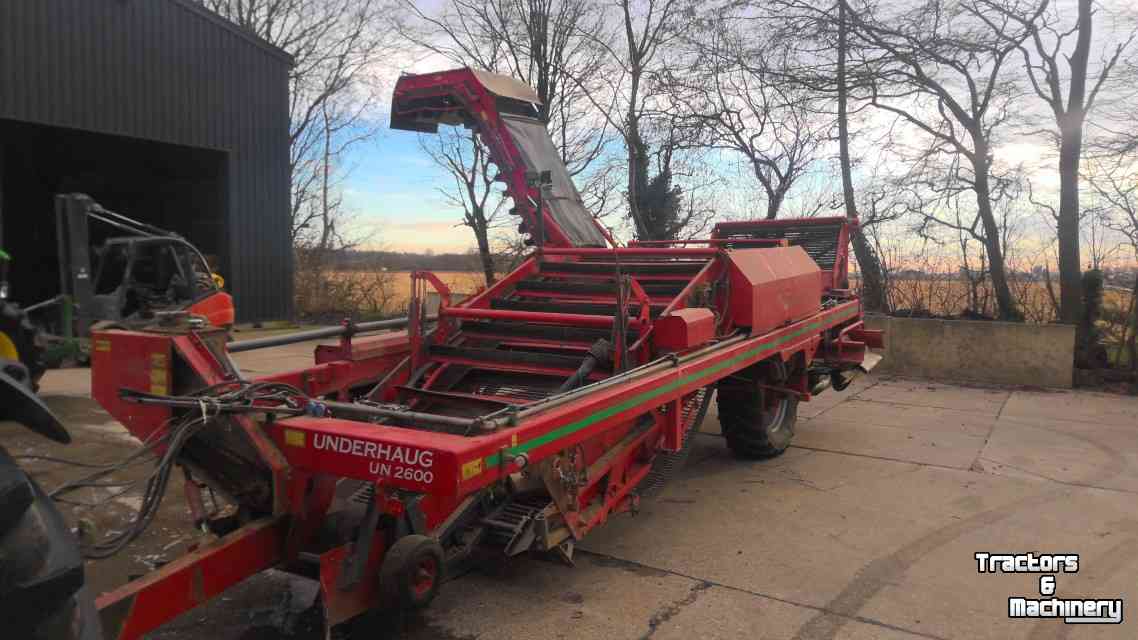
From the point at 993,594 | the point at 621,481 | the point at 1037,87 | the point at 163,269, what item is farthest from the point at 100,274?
the point at 1037,87

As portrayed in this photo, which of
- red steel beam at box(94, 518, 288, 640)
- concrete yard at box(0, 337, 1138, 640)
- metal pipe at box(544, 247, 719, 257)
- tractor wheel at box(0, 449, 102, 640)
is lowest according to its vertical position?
concrete yard at box(0, 337, 1138, 640)

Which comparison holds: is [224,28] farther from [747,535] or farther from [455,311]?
[747,535]

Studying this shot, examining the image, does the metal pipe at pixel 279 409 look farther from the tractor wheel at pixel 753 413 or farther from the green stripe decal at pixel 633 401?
the tractor wheel at pixel 753 413

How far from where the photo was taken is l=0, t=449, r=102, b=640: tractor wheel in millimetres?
1664

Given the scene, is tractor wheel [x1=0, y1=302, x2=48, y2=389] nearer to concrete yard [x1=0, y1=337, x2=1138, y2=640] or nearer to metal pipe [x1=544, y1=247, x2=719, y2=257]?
concrete yard [x1=0, y1=337, x2=1138, y2=640]

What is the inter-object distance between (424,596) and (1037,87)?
11316 mm

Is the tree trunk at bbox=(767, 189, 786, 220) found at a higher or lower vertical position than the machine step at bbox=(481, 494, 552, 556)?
higher

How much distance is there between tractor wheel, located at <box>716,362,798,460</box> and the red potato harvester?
17 mm

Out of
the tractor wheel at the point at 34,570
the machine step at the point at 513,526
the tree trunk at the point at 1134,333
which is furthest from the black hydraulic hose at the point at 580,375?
the tree trunk at the point at 1134,333

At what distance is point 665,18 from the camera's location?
1536 cm

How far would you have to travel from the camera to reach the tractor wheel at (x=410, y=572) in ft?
9.52

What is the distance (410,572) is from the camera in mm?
2912

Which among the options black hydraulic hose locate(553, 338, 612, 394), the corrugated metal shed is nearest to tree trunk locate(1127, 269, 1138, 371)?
black hydraulic hose locate(553, 338, 612, 394)

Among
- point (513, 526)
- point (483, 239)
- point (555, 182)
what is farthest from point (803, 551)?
point (483, 239)
